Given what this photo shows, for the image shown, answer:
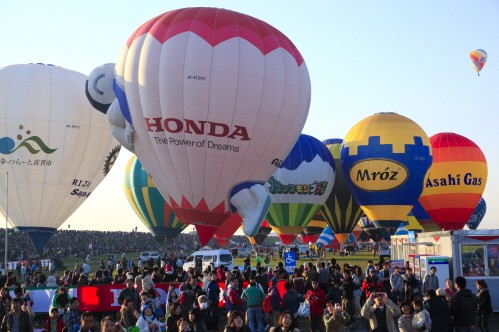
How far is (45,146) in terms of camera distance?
29.5m

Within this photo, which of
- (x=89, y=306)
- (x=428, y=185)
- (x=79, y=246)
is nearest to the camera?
(x=89, y=306)

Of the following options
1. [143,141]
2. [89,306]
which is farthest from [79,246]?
[89,306]

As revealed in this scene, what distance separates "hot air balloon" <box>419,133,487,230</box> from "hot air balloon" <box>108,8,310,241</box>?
18.5 m

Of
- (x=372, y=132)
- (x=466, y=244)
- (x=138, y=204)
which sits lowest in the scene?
(x=466, y=244)

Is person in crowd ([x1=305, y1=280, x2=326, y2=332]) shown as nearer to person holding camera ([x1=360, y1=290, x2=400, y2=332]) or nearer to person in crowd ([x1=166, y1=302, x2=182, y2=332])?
person holding camera ([x1=360, y1=290, x2=400, y2=332])

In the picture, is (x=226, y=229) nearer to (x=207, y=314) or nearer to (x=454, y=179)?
(x=454, y=179)

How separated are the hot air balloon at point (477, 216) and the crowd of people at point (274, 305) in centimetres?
3933

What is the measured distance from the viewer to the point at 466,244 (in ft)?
57.2

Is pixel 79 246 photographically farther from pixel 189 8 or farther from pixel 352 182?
pixel 189 8

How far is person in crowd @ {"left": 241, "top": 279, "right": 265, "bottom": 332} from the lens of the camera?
12969 mm

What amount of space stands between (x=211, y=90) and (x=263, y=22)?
3326mm

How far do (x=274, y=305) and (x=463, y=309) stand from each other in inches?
136

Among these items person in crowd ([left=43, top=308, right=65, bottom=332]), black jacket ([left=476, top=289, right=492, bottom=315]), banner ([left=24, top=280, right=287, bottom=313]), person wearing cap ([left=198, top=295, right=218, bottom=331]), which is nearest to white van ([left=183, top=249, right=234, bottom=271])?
banner ([left=24, top=280, right=287, bottom=313])

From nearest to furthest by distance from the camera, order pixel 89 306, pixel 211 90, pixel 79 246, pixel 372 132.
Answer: pixel 89 306, pixel 211 90, pixel 372 132, pixel 79 246
